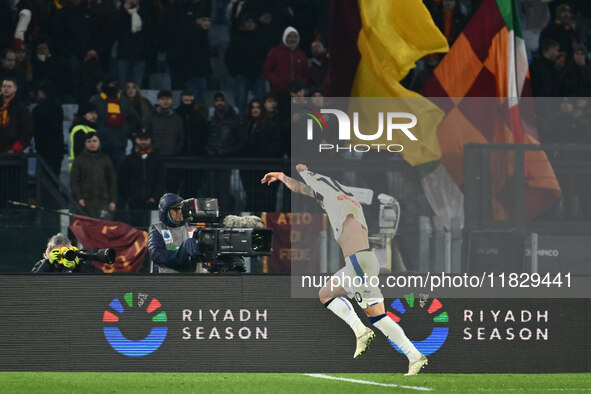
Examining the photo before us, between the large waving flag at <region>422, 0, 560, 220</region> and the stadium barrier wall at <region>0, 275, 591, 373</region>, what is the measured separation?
152 inches

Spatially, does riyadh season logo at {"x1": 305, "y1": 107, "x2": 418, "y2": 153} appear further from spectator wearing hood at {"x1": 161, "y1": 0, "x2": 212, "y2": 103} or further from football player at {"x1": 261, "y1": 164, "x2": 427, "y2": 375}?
football player at {"x1": 261, "y1": 164, "x2": 427, "y2": 375}

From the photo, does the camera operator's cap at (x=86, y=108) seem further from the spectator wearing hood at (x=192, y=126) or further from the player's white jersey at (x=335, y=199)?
the player's white jersey at (x=335, y=199)

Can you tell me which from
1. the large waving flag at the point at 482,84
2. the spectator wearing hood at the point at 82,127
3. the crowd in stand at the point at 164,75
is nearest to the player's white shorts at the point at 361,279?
the large waving flag at the point at 482,84

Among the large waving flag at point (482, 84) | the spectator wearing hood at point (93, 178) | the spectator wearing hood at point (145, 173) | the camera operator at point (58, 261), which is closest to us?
the camera operator at point (58, 261)

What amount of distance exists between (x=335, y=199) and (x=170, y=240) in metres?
1.74

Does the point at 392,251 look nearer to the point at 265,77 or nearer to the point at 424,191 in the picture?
the point at 424,191

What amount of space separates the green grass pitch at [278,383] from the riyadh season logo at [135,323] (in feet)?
1.02

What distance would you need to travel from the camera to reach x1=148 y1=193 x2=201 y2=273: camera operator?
47.5 ft

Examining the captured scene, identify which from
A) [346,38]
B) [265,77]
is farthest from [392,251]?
[265,77]

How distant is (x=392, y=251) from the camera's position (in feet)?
52.7

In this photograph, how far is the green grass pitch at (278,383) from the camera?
12.1 m

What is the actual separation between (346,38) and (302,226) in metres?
3.00

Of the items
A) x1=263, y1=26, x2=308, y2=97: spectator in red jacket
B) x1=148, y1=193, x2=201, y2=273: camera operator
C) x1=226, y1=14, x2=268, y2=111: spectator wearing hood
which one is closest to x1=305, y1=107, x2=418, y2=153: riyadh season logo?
x1=263, y1=26, x2=308, y2=97: spectator in red jacket

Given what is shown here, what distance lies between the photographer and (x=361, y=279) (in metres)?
13.9
